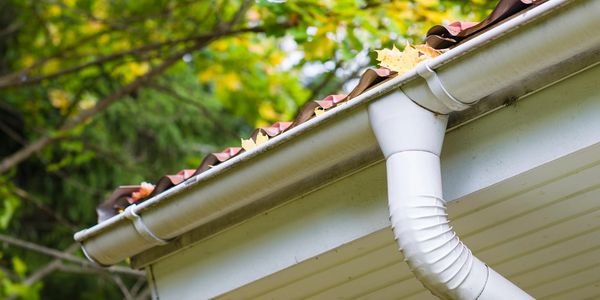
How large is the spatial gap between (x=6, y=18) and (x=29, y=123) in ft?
4.78

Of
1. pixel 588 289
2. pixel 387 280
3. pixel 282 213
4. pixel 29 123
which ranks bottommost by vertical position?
pixel 588 289

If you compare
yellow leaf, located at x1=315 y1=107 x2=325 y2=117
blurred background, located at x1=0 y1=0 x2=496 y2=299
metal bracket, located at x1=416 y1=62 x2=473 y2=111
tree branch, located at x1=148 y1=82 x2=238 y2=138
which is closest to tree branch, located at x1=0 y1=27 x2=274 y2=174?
blurred background, located at x1=0 y1=0 x2=496 y2=299

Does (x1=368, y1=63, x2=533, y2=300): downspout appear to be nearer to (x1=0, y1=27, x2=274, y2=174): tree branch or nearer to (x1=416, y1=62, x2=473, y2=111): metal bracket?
(x1=416, y1=62, x2=473, y2=111): metal bracket

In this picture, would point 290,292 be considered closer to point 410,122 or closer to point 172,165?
point 410,122

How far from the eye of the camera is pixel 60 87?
8211 mm

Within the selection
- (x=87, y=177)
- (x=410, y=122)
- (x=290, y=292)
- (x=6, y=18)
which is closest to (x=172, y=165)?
(x=87, y=177)

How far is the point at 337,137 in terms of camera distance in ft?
7.68

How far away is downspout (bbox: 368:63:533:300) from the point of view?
2.09m

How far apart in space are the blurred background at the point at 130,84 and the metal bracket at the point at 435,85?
2356 mm

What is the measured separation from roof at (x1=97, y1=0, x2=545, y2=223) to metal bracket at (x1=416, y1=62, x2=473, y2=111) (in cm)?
12

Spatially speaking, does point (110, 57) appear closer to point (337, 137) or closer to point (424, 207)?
point (337, 137)

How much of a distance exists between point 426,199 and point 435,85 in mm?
282

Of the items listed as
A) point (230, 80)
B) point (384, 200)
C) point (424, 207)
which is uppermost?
point (230, 80)

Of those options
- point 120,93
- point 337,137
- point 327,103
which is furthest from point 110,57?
point 337,137
